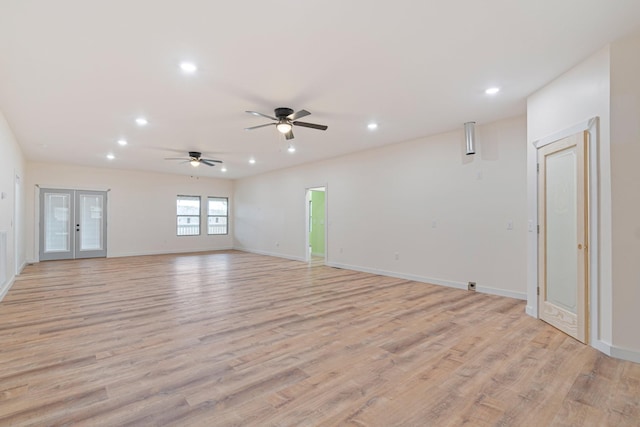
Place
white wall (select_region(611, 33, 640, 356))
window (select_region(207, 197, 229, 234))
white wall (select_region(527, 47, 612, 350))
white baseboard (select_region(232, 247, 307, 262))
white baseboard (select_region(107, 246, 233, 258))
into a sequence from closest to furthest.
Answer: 1. white wall (select_region(611, 33, 640, 356))
2. white wall (select_region(527, 47, 612, 350))
3. white baseboard (select_region(232, 247, 307, 262))
4. white baseboard (select_region(107, 246, 233, 258))
5. window (select_region(207, 197, 229, 234))

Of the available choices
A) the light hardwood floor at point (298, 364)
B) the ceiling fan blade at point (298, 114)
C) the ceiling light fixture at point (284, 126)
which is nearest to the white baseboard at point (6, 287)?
the light hardwood floor at point (298, 364)

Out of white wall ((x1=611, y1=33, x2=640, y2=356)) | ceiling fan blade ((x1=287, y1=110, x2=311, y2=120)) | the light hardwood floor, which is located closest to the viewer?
the light hardwood floor

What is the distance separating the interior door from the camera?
10.0 feet

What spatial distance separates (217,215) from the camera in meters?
11.7

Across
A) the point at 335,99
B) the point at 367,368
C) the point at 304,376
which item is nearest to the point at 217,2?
the point at 335,99

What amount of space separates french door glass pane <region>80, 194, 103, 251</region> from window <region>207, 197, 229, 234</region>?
3.27 metres

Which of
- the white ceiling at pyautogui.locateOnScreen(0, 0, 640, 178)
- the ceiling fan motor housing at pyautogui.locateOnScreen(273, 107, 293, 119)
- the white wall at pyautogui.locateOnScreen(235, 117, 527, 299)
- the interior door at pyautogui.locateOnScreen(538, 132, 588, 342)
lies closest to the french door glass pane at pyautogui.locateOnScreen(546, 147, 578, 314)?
the interior door at pyautogui.locateOnScreen(538, 132, 588, 342)

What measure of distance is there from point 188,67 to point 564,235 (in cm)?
425

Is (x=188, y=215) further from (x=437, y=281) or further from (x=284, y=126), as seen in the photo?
(x=437, y=281)

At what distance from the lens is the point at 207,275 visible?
653 centimetres

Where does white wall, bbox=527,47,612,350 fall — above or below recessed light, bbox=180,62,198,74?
below

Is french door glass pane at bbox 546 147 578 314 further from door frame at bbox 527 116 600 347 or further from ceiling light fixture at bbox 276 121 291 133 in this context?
ceiling light fixture at bbox 276 121 291 133

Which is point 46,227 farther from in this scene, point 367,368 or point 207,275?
point 367,368

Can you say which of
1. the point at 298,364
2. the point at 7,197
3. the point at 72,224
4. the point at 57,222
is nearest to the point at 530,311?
the point at 298,364
